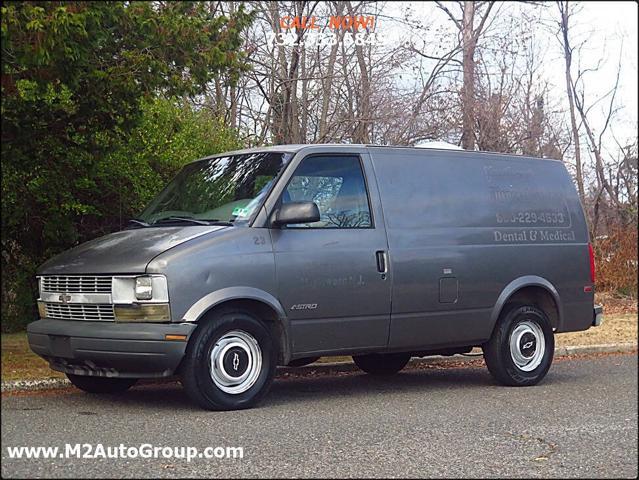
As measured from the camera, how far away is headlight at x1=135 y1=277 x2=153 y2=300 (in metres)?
7.19

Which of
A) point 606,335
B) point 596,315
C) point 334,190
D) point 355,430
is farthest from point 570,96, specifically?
point 355,430

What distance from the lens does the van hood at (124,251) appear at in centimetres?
736

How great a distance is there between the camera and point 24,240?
495 inches

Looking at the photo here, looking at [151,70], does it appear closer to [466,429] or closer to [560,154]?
[466,429]

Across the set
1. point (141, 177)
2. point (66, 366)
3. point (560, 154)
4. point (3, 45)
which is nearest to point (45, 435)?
point (66, 366)

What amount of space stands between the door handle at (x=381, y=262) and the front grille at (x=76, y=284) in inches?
93.2

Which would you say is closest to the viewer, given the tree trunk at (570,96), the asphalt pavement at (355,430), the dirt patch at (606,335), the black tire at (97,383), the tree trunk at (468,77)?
the asphalt pavement at (355,430)

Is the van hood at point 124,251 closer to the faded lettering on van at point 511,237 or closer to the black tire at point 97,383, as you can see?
the black tire at point 97,383

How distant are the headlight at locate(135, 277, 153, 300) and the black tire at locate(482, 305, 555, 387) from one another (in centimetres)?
369

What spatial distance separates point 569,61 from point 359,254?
15266 millimetres

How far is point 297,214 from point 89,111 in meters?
3.70

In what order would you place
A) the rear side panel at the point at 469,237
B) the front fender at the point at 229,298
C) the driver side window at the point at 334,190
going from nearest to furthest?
the front fender at the point at 229,298
the driver side window at the point at 334,190
the rear side panel at the point at 469,237

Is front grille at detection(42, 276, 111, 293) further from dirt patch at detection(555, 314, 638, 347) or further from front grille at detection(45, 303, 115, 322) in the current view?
dirt patch at detection(555, 314, 638, 347)

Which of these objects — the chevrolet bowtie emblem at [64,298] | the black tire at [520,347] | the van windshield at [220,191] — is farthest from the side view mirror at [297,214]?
the black tire at [520,347]
